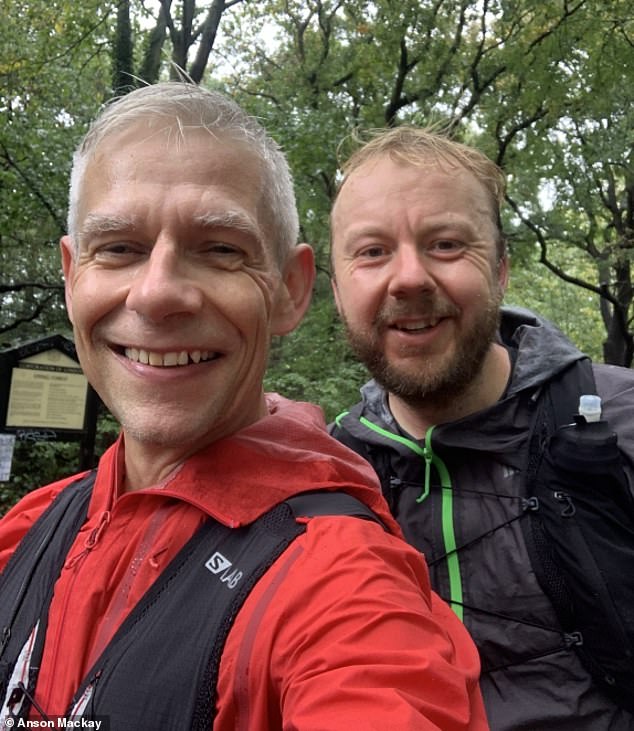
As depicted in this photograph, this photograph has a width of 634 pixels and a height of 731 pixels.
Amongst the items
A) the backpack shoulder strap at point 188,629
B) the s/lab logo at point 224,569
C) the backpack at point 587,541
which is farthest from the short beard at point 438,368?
the s/lab logo at point 224,569

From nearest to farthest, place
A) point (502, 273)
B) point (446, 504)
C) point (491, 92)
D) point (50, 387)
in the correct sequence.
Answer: point (446, 504)
point (502, 273)
point (50, 387)
point (491, 92)

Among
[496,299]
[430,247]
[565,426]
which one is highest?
[430,247]

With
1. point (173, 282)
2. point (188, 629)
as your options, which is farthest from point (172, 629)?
point (173, 282)

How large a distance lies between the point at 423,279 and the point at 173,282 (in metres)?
1.10

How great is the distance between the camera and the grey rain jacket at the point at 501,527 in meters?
1.80

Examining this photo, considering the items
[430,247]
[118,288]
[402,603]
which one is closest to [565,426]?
[430,247]

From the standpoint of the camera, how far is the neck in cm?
224

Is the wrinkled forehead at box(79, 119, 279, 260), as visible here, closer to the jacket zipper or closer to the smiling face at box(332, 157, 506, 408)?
the smiling face at box(332, 157, 506, 408)

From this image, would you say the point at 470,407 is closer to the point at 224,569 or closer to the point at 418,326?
the point at 418,326

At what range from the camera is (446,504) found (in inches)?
82.4

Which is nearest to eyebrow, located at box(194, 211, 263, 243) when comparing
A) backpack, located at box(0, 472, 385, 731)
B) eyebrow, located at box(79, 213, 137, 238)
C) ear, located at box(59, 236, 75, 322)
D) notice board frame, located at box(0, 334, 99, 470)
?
eyebrow, located at box(79, 213, 137, 238)

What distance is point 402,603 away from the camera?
1.07 metres

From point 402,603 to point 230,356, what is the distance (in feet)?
2.11

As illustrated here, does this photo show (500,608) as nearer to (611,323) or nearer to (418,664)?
(418,664)
